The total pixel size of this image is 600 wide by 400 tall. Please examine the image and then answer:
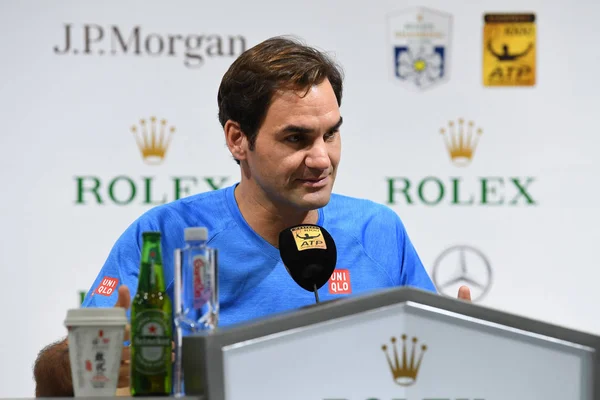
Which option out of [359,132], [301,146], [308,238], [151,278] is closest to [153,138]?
[359,132]

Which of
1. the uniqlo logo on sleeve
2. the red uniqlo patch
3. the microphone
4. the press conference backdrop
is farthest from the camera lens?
the press conference backdrop

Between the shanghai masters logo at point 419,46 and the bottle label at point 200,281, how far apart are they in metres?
2.03

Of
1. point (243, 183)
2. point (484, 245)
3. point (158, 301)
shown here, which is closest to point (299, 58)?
point (243, 183)

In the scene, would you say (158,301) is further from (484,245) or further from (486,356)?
(484,245)

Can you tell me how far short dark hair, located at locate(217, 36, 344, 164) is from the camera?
81.9 inches

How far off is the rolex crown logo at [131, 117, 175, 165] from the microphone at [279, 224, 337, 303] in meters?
1.58

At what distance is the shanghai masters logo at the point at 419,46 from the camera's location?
3.19m

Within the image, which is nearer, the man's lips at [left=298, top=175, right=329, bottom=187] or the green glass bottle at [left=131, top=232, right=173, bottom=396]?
the green glass bottle at [left=131, top=232, right=173, bottom=396]

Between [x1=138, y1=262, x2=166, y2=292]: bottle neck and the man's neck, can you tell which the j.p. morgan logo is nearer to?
the man's neck

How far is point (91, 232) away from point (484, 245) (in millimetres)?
1355

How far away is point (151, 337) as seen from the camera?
1265 mm

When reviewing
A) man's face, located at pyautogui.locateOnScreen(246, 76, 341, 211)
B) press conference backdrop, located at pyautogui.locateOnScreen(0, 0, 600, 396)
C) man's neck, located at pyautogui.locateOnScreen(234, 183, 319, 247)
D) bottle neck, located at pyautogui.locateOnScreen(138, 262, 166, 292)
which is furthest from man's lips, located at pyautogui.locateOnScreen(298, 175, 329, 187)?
press conference backdrop, located at pyautogui.locateOnScreen(0, 0, 600, 396)

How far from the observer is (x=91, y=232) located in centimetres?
305

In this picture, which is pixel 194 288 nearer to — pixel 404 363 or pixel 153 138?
pixel 404 363
